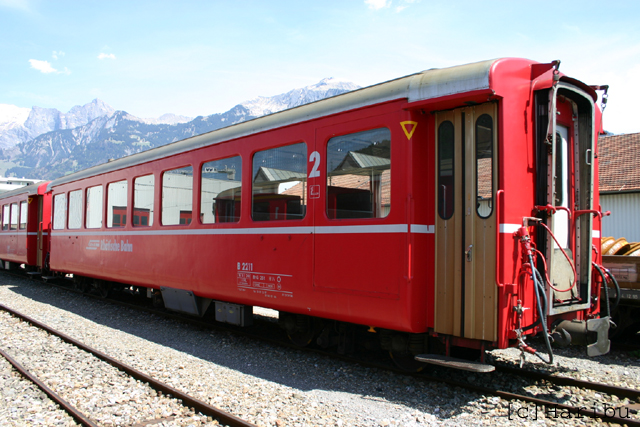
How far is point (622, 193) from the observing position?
1881 cm

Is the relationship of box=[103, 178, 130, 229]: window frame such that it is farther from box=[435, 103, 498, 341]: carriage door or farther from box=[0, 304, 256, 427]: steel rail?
box=[435, 103, 498, 341]: carriage door

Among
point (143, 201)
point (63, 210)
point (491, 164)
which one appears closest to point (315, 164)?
point (491, 164)

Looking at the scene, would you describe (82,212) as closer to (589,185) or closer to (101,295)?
(101,295)

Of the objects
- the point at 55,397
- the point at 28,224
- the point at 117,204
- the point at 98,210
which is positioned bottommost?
the point at 55,397

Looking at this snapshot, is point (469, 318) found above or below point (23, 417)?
above

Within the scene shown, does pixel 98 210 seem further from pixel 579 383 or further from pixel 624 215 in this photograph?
pixel 624 215

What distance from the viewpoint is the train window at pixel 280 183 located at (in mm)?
5656

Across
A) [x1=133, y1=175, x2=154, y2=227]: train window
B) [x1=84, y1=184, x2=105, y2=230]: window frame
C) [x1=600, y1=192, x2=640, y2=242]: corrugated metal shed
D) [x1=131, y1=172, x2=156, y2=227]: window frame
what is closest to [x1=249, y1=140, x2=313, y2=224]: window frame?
[x1=131, y1=172, x2=156, y2=227]: window frame

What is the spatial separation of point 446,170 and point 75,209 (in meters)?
9.87

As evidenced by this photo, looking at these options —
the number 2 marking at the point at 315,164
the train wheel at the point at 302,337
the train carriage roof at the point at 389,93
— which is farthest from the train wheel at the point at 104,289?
the number 2 marking at the point at 315,164

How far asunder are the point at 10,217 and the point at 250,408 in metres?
16.3

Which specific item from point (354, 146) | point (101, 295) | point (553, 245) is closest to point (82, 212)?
point (101, 295)

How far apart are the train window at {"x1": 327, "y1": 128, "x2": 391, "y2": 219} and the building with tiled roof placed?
57.8ft

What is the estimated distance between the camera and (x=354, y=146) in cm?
511
